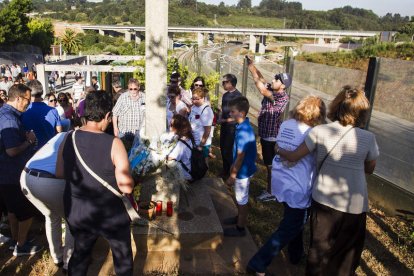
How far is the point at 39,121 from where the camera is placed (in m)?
4.28

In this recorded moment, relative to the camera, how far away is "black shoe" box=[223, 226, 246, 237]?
13.4ft

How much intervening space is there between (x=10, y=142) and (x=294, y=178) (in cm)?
270

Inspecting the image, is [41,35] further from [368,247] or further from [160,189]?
[368,247]

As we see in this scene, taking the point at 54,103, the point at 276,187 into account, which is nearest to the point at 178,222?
the point at 276,187

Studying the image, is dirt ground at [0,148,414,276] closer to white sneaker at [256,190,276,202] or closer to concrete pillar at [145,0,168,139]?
white sneaker at [256,190,276,202]

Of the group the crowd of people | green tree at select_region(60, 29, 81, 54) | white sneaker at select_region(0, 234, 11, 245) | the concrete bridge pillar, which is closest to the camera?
the crowd of people

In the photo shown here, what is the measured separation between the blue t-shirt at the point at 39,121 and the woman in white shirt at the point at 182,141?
1543 millimetres

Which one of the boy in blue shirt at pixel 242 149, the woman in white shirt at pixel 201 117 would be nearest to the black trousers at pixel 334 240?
the boy in blue shirt at pixel 242 149

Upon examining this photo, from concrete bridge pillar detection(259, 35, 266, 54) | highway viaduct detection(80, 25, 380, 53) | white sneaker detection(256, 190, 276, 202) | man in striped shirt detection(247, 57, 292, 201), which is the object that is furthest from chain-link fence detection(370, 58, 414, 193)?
highway viaduct detection(80, 25, 380, 53)

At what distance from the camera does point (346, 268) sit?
9.68ft

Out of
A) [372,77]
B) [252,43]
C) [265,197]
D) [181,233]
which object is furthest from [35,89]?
[252,43]

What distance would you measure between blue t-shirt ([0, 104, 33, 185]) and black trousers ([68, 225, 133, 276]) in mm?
1186

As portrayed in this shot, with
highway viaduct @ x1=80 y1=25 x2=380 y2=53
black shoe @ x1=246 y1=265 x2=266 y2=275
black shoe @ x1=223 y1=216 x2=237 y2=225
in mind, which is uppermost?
highway viaduct @ x1=80 y1=25 x2=380 y2=53

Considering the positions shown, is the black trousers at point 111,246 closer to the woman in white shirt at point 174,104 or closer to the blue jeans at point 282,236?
the blue jeans at point 282,236
